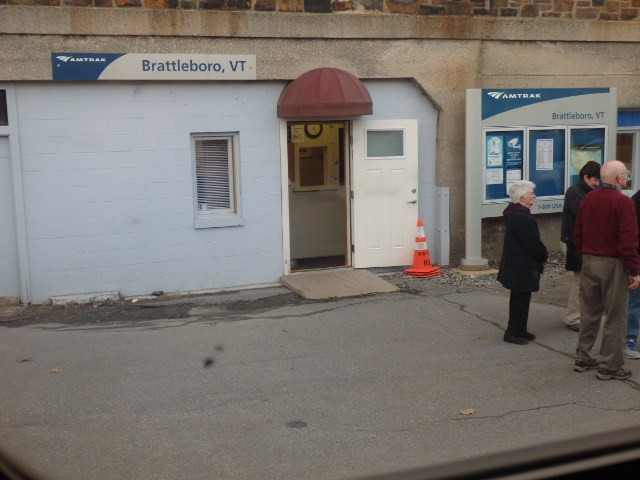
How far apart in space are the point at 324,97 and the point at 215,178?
1841 mm

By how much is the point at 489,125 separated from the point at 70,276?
6.15m

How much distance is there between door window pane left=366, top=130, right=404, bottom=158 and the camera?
11.4m

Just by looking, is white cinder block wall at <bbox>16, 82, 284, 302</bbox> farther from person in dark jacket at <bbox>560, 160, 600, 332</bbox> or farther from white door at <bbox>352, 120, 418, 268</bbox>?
person in dark jacket at <bbox>560, 160, 600, 332</bbox>

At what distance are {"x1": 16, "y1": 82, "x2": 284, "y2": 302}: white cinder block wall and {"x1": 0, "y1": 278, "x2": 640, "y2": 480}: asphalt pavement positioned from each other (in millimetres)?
1103

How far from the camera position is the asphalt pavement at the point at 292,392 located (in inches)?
213

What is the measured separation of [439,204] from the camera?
468 inches

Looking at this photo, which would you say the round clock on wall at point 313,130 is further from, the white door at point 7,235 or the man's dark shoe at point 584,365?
the man's dark shoe at point 584,365

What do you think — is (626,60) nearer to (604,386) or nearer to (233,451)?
(604,386)

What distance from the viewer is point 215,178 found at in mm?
10930

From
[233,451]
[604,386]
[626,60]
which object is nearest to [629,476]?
[233,451]

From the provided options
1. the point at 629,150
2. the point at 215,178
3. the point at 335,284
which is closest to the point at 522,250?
the point at 335,284

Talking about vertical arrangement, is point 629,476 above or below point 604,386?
above

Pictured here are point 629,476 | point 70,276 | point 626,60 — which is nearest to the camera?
point 629,476

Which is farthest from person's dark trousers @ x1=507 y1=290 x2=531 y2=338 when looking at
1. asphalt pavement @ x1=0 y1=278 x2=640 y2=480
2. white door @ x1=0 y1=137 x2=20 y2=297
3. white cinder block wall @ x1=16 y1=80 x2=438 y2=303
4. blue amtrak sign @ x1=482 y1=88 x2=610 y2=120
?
white door @ x1=0 y1=137 x2=20 y2=297
